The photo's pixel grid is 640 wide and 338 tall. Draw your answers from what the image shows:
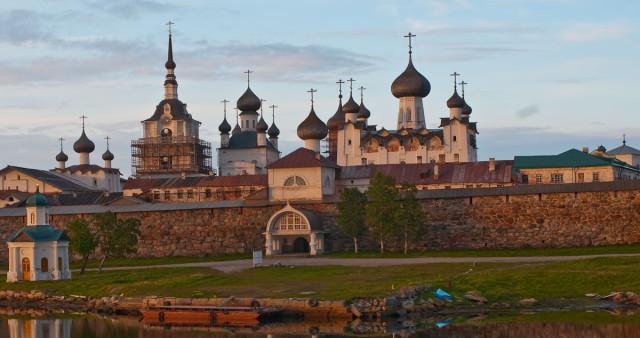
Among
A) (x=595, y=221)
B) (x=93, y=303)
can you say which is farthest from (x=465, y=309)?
(x=595, y=221)

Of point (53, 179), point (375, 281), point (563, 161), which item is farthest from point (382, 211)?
point (53, 179)

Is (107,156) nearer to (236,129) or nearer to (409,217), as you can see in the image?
(236,129)

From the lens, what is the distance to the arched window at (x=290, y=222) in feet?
154

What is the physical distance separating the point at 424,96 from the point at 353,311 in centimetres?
4427

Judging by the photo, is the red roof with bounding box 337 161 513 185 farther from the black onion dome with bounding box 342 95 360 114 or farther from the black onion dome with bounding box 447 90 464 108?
the black onion dome with bounding box 342 95 360 114

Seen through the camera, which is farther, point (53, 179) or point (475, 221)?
point (53, 179)

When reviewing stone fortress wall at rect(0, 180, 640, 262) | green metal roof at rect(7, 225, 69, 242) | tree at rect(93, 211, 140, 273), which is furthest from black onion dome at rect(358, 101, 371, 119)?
green metal roof at rect(7, 225, 69, 242)

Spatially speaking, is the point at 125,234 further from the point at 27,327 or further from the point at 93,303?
the point at 27,327

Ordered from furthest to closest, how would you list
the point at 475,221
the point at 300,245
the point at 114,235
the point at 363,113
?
the point at 363,113
the point at 300,245
the point at 475,221
the point at 114,235

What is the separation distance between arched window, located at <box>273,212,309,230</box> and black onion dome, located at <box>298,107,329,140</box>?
21.2 m

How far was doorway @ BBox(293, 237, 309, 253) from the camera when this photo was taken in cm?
4822

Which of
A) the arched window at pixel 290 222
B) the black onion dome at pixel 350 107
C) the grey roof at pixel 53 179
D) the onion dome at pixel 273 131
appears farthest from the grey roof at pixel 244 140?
the arched window at pixel 290 222

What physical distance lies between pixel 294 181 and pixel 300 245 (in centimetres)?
474

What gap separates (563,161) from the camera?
5616 centimetres
